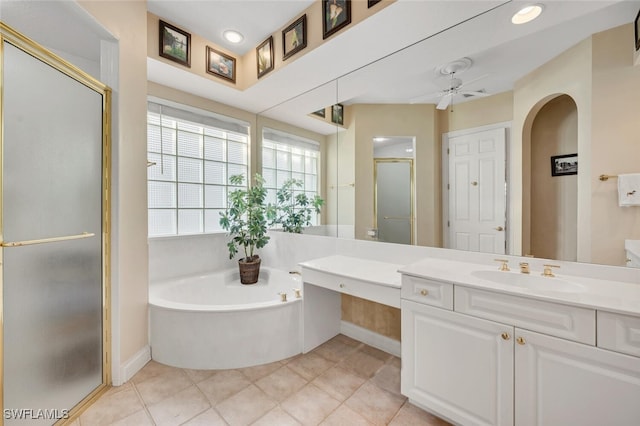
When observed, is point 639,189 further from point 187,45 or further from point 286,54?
point 187,45

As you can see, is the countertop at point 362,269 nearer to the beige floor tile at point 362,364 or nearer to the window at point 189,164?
the beige floor tile at point 362,364

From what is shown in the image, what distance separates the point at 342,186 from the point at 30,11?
7.65ft

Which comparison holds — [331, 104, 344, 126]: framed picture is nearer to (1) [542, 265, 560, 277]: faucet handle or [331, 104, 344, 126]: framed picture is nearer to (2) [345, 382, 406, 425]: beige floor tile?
(1) [542, 265, 560, 277]: faucet handle

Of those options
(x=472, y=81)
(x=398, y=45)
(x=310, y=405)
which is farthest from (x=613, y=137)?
(x=310, y=405)

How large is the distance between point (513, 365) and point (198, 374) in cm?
195

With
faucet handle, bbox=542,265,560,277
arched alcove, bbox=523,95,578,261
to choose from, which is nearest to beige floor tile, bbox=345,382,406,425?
faucet handle, bbox=542,265,560,277

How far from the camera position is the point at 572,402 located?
1.01 metres

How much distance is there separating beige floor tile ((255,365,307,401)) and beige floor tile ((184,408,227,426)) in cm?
31

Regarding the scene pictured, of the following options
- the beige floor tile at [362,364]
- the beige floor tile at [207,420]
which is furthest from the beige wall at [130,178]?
the beige floor tile at [362,364]

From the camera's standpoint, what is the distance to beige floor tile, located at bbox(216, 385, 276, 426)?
1441mm

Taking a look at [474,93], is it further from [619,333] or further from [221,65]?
[221,65]

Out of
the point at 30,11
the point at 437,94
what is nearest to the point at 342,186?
the point at 437,94

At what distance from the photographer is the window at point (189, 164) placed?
251 centimetres

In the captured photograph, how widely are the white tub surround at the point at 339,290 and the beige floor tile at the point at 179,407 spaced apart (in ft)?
2.69
